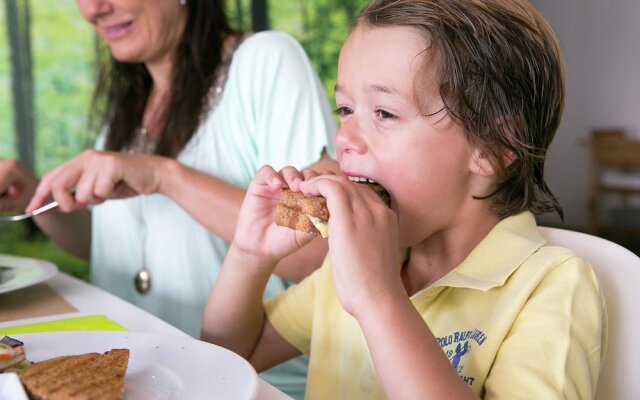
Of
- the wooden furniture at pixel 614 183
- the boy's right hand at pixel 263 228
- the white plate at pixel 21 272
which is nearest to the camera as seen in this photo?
the boy's right hand at pixel 263 228

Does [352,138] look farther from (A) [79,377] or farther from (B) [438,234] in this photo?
(A) [79,377]

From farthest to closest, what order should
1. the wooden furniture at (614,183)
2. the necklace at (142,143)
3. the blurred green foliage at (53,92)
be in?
the wooden furniture at (614,183) → the blurred green foliage at (53,92) → the necklace at (142,143)

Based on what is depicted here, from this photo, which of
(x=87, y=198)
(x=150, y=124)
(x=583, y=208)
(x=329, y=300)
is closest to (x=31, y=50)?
(x=150, y=124)

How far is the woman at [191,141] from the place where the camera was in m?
1.54

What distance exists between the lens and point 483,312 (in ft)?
3.16

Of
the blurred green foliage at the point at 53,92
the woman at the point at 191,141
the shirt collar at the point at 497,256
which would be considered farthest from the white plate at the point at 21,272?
the blurred green foliage at the point at 53,92

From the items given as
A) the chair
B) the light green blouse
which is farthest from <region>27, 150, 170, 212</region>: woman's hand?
the chair

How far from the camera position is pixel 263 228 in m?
1.14

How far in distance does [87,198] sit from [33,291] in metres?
0.21

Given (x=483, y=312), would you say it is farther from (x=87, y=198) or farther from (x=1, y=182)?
(x=1, y=182)

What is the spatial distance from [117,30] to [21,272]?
681 mm

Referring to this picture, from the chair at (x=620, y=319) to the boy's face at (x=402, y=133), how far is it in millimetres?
222

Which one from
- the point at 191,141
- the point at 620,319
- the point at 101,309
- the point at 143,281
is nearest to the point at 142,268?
the point at 143,281

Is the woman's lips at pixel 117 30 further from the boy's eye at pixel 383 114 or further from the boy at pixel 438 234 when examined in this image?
the boy's eye at pixel 383 114
